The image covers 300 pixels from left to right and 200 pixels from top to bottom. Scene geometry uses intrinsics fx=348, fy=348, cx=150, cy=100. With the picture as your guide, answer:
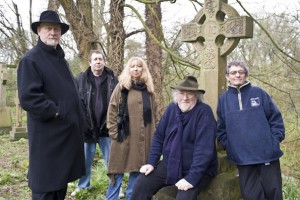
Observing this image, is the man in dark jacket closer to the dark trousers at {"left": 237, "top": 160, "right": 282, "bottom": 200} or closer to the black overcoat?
the black overcoat

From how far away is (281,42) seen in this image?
812 cm

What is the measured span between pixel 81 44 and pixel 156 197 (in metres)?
4.25

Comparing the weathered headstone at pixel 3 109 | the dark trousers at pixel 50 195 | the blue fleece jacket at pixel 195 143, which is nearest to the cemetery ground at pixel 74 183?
the dark trousers at pixel 50 195

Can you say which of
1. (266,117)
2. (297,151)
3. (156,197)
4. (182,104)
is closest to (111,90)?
Answer: (182,104)

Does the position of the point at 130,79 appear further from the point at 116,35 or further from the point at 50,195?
the point at 116,35

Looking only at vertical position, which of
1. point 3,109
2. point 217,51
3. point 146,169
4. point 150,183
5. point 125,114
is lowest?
point 150,183

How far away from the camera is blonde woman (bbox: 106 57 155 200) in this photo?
13.4 ft

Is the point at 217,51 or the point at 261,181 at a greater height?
the point at 217,51

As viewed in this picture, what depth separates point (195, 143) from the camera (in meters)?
3.59

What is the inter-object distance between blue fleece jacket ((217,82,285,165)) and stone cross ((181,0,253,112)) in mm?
513

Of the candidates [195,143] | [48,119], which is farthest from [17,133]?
[195,143]

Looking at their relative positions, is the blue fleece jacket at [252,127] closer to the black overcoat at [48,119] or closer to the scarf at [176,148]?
the scarf at [176,148]

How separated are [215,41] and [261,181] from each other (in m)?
1.71

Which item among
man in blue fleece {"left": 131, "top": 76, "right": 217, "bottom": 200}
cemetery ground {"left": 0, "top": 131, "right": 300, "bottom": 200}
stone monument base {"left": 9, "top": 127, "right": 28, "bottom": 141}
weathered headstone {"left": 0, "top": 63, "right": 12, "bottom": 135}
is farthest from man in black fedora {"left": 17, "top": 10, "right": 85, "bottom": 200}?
weathered headstone {"left": 0, "top": 63, "right": 12, "bottom": 135}
